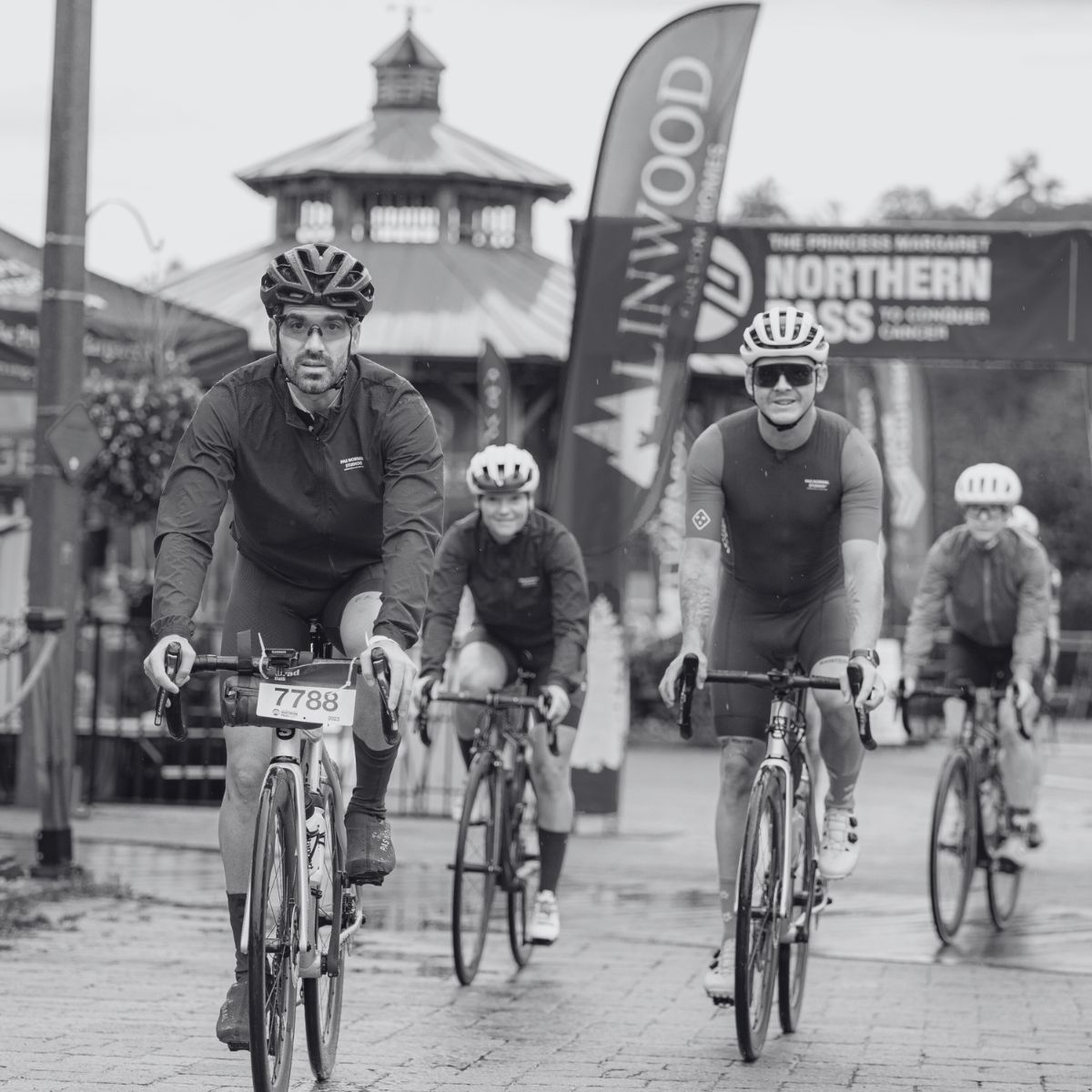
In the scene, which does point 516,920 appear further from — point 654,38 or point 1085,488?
point 1085,488

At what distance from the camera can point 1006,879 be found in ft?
35.2

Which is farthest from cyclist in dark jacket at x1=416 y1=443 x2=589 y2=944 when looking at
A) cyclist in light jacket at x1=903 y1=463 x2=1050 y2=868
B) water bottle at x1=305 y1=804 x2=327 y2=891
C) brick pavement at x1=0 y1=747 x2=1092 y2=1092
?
water bottle at x1=305 y1=804 x2=327 y2=891

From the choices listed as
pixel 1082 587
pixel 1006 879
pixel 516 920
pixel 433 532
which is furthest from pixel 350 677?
pixel 1082 587

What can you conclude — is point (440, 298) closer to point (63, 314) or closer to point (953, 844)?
point (63, 314)

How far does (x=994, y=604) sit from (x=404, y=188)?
23598mm

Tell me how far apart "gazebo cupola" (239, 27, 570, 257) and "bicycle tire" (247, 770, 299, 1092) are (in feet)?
91.1

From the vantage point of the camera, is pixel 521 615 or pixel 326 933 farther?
pixel 521 615

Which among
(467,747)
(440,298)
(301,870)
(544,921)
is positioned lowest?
(544,921)

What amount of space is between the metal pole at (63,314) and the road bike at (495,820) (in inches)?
94.3

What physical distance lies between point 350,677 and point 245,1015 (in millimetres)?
863

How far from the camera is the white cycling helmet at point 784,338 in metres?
7.17

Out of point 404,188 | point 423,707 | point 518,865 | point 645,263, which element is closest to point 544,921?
point 518,865

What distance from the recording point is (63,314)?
10969 mm

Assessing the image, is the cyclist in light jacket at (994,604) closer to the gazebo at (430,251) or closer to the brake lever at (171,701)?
the brake lever at (171,701)
